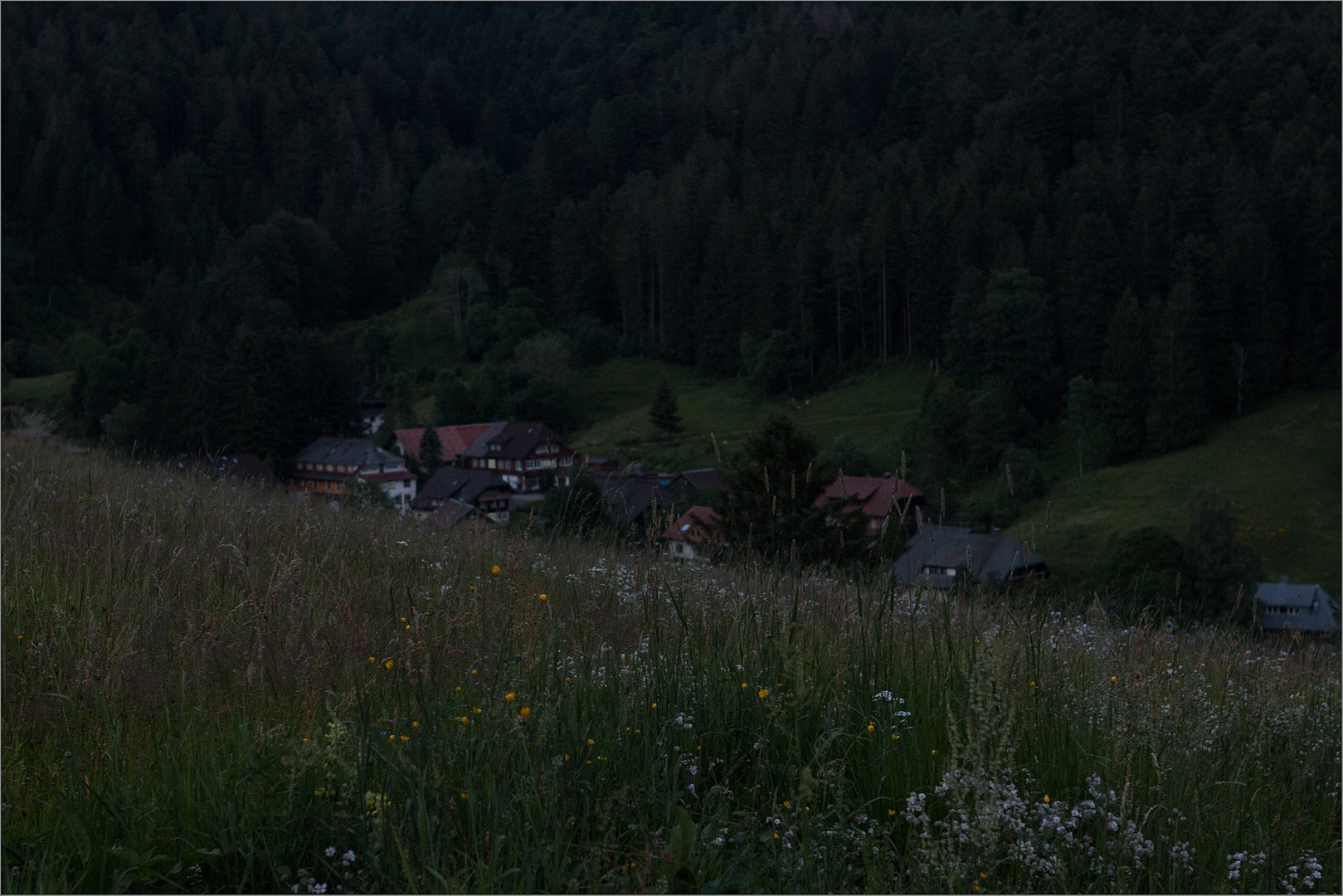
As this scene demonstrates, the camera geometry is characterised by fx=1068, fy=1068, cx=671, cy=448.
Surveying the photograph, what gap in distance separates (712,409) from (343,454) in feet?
108

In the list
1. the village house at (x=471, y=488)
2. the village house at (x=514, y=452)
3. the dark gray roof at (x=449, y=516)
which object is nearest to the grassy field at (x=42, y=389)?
the village house at (x=514, y=452)

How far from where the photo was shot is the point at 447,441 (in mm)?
61688

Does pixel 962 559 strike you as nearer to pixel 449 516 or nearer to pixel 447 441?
pixel 449 516

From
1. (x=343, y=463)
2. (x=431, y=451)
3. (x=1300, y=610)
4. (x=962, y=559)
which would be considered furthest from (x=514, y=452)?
(x=962, y=559)

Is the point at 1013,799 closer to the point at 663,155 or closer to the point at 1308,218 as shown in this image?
the point at 1308,218

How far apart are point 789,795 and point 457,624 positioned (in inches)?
47.0

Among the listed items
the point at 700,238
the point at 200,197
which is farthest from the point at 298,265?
the point at 700,238

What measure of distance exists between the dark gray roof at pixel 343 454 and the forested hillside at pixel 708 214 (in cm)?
161

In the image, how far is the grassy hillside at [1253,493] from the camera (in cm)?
4228

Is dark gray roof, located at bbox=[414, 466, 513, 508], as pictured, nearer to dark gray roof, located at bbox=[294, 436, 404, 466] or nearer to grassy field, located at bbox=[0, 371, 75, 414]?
dark gray roof, located at bbox=[294, 436, 404, 466]

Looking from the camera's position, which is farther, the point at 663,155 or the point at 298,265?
the point at 663,155

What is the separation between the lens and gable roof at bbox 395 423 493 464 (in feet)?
189

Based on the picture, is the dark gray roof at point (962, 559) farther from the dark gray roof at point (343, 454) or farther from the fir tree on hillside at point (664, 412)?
the fir tree on hillside at point (664, 412)

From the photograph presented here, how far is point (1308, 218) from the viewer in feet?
217
